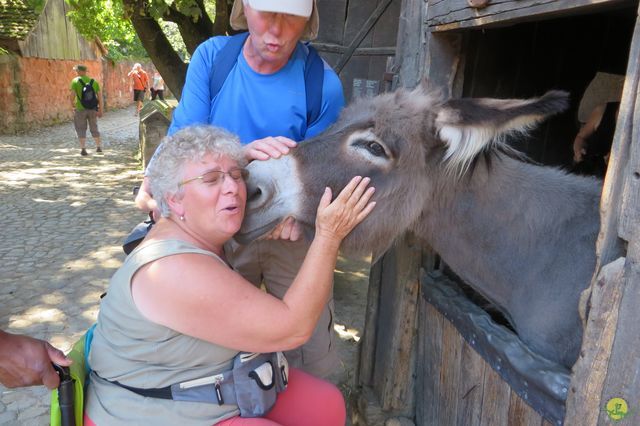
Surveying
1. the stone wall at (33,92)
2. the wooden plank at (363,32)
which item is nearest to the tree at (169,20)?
the wooden plank at (363,32)

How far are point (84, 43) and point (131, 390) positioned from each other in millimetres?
29626

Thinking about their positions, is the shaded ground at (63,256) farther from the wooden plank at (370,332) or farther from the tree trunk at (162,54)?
the tree trunk at (162,54)

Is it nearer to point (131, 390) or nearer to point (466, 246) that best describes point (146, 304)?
point (131, 390)

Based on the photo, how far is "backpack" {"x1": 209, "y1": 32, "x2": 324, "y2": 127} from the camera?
2551 mm

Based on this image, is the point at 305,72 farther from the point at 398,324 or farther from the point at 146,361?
the point at 398,324

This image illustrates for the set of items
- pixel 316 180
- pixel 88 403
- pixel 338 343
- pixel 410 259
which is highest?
pixel 316 180

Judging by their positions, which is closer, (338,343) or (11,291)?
(338,343)

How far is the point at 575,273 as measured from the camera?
6.70 feet

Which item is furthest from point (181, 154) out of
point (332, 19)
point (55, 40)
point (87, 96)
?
point (55, 40)

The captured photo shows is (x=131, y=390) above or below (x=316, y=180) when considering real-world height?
below

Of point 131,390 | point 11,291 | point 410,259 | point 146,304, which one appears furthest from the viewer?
point 11,291

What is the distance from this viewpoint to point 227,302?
1799mm

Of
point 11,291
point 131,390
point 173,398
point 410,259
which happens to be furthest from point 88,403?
point 11,291

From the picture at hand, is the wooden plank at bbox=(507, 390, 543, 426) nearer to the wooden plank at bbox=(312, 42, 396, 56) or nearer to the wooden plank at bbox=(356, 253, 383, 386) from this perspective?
the wooden plank at bbox=(356, 253, 383, 386)
